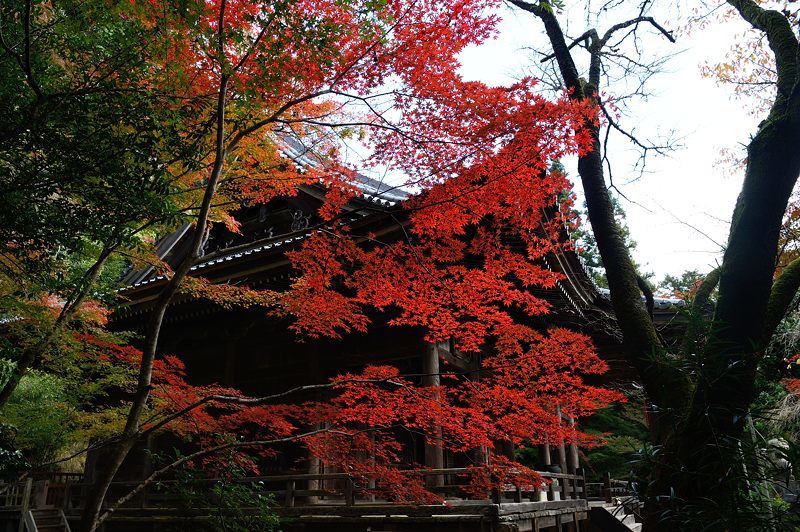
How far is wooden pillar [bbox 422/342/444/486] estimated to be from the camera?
729cm

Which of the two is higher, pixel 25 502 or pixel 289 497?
pixel 289 497

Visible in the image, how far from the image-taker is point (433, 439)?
7242 mm

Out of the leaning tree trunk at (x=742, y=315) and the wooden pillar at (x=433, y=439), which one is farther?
the wooden pillar at (x=433, y=439)

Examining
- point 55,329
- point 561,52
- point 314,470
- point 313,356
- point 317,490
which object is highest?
point 561,52

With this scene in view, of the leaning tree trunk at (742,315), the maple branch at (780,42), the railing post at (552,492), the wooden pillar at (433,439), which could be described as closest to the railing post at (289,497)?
the wooden pillar at (433,439)

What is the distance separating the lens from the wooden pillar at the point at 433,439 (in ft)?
23.9

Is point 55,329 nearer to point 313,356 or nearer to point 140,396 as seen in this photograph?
point 140,396

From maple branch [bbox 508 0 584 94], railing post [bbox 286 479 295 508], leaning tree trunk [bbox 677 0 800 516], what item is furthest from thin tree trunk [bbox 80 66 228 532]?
railing post [bbox 286 479 295 508]

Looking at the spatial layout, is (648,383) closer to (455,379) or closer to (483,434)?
(483,434)

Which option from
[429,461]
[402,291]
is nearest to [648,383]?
[402,291]

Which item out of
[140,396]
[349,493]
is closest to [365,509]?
[349,493]

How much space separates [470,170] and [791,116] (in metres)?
2.99

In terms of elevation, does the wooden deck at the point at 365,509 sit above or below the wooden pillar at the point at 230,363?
below

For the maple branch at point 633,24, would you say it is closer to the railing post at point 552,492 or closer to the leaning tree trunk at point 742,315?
the leaning tree trunk at point 742,315
